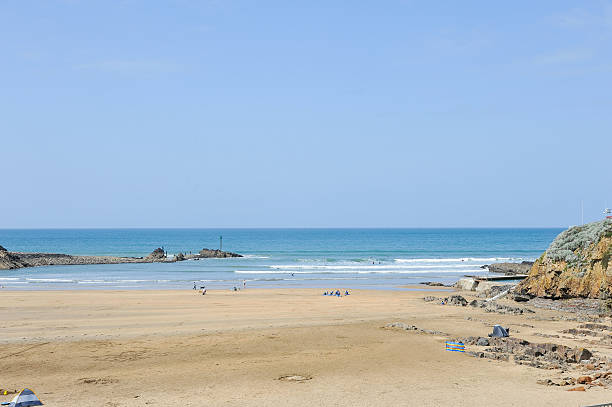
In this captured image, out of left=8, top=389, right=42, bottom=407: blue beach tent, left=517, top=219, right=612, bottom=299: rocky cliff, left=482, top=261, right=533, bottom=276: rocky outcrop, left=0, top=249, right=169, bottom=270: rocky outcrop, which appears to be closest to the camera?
left=8, top=389, right=42, bottom=407: blue beach tent

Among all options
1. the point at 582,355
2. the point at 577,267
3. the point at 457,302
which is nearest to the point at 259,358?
the point at 582,355

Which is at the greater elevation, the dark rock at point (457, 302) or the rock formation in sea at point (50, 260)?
the rock formation in sea at point (50, 260)

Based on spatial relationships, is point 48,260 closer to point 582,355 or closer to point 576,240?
point 576,240

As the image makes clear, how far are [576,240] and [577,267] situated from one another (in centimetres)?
199

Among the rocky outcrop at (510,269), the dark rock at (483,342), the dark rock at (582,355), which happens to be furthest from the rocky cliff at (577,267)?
the rocky outcrop at (510,269)

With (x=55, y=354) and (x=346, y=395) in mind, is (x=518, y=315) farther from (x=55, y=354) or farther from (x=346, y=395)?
(x=55, y=354)

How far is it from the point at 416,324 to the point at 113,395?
16.8 m

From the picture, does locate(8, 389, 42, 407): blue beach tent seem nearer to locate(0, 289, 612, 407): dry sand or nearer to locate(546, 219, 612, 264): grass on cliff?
Answer: locate(0, 289, 612, 407): dry sand

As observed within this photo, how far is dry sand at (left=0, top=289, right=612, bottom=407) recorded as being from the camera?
54.7 feet

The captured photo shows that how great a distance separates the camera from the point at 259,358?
2158 cm

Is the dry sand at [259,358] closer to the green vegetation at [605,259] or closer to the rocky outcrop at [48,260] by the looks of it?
the green vegetation at [605,259]

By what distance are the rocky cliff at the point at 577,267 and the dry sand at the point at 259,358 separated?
5798 mm

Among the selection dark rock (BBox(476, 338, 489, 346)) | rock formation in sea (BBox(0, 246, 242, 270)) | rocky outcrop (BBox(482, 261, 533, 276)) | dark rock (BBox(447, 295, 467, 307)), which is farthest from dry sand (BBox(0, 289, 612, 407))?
rock formation in sea (BBox(0, 246, 242, 270))

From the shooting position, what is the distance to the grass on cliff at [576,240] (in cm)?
3616
